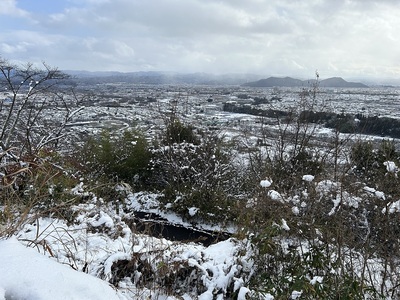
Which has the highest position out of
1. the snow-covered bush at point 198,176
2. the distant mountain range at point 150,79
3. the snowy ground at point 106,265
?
the distant mountain range at point 150,79

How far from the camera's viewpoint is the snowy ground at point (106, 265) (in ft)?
3.69

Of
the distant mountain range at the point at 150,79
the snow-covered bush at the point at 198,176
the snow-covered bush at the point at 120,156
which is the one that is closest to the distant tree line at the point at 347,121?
the snow-covered bush at the point at 198,176

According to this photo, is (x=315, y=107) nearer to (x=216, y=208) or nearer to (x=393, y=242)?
(x=216, y=208)

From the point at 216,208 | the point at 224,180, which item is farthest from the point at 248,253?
the point at 224,180

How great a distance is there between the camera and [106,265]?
273cm

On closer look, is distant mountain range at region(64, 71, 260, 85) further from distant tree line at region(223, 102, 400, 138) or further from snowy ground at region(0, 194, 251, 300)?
snowy ground at region(0, 194, 251, 300)

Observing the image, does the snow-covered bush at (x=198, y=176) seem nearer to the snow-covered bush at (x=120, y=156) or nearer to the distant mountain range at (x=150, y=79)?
the snow-covered bush at (x=120, y=156)

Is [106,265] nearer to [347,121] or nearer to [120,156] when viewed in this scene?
[347,121]

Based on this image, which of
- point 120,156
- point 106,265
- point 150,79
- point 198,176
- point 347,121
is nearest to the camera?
point 106,265

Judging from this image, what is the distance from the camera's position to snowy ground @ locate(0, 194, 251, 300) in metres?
1.12

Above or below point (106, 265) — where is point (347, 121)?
above

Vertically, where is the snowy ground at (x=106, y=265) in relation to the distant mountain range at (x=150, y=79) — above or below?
below

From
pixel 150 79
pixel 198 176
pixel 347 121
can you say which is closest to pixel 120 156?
pixel 198 176

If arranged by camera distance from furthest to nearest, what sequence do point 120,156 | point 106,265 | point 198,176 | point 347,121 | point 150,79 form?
point 150,79 < point 120,156 < point 198,176 < point 347,121 < point 106,265
